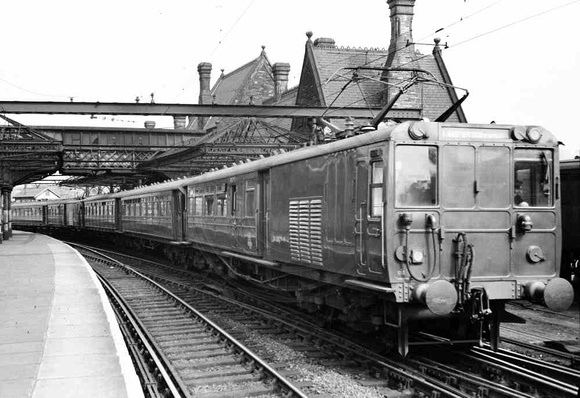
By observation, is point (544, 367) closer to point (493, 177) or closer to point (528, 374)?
point (528, 374)

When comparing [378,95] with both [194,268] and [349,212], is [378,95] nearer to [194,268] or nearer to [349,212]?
[194,268]

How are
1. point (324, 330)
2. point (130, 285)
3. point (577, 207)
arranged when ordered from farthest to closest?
point (130, 285) < point (577, 207) < point (324, 330)

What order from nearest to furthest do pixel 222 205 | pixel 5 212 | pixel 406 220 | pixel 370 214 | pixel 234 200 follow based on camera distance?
pixel 406 220
pixel 370 214
pixel 234 200
pixel 222 205
pixel 5 212

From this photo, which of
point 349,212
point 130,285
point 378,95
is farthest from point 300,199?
point 378,95

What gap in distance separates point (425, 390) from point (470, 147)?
302 centimetres

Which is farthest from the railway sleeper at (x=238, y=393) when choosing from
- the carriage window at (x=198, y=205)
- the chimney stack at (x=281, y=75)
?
the chimney stack at (x=281, y=75)

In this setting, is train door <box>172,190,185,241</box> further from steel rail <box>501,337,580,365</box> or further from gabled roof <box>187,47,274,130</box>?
gabled roof <box>187,47,274,130</box>

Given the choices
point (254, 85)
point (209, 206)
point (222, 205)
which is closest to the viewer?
point (222, 205)

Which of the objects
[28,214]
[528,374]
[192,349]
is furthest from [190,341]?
[28,214]

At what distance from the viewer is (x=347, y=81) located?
3491 centimetres

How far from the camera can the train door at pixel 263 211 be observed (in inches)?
505

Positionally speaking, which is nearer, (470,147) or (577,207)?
(470,147)

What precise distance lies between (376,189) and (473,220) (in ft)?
4.15

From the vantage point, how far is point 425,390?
755 centimetres
